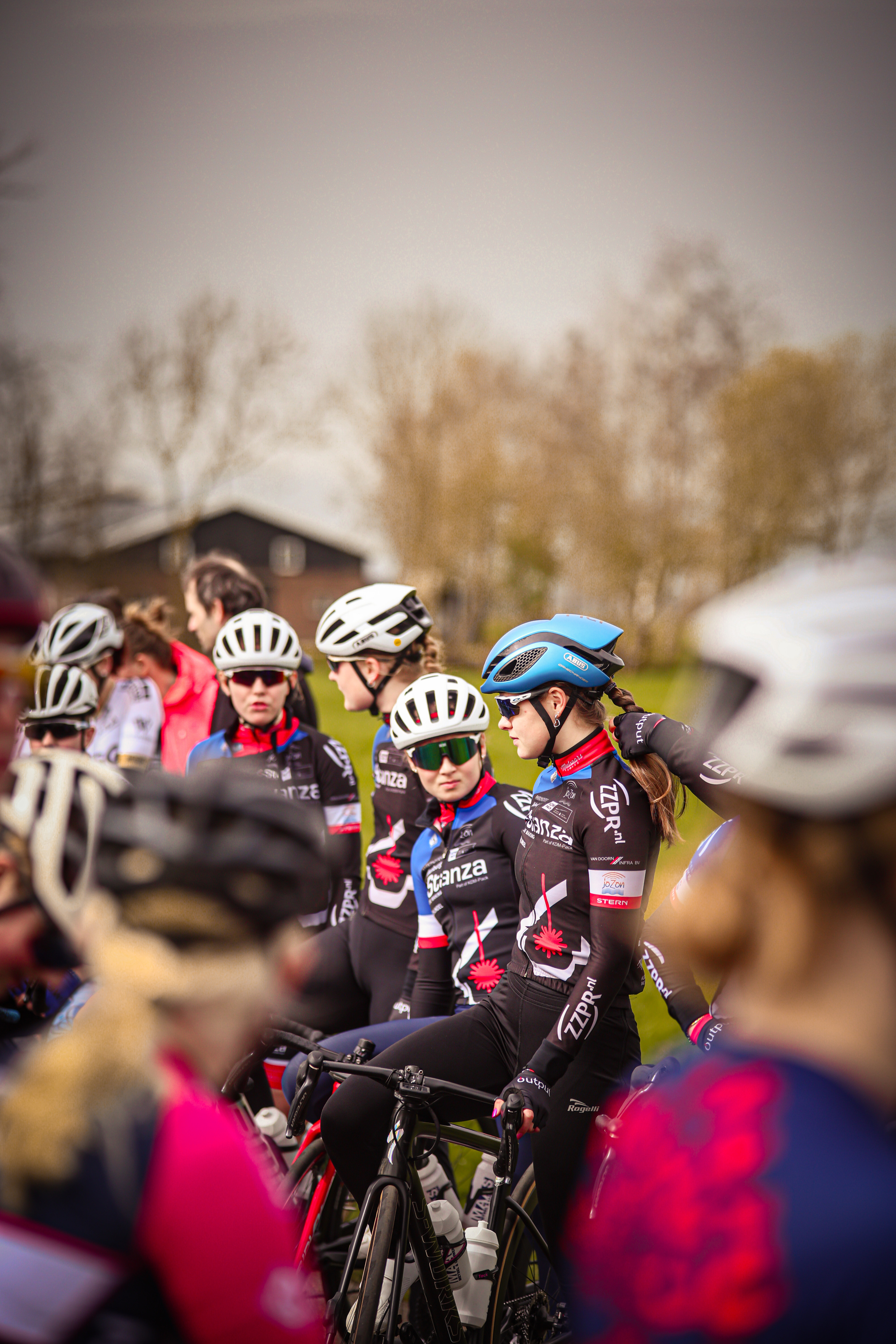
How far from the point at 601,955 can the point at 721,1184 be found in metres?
2.58

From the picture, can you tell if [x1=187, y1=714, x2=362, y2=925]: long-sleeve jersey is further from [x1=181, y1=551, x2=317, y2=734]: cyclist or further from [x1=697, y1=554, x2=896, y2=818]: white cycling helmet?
[x1=697, y1=554, x2=896, y2=818]: white cycling helmet

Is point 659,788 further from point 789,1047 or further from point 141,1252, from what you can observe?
point 141,1252

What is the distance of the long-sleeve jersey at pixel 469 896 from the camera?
423 centimetres

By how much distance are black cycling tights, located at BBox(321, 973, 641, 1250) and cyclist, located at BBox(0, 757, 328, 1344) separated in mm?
2478

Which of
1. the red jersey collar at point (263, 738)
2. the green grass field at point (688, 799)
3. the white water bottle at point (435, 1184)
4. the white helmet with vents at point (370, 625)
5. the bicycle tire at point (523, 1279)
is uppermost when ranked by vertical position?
the white helmet with vents at point (370, 625)

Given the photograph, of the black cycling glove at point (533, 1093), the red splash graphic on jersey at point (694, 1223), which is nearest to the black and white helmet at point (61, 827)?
the red splash graphic on jersey at point (694, 1223)

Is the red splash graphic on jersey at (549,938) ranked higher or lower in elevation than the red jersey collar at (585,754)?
lower

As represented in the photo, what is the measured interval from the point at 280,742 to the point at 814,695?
15.0ft

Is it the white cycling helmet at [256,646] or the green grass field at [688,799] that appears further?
the white cycling helmet at [256,646]

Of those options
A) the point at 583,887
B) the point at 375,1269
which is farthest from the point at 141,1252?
the point at 583,887

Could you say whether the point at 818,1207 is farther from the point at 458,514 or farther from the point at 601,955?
the point at 458,514

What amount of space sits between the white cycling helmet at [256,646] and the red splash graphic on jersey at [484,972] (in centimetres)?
209

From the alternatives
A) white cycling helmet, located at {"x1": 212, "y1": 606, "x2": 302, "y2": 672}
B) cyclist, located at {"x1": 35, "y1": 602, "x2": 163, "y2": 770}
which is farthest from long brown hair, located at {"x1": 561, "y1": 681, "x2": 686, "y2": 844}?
cyclist, located at {"x1": 35, "y1": 602, "x2": 163, "y2": 770}

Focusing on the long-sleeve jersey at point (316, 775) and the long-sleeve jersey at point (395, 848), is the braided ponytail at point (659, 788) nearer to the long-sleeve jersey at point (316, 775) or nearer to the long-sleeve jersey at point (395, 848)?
the long-sleeve jersey at point (395, 848)
